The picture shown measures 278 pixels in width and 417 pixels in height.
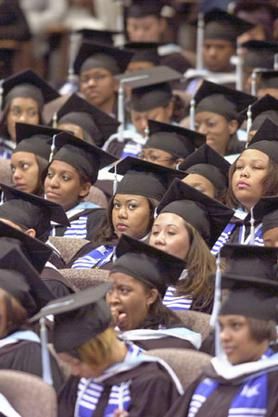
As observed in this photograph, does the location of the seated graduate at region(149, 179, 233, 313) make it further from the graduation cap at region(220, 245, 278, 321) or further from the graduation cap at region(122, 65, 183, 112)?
the graduation cap at region(122, 65, 183, 112)

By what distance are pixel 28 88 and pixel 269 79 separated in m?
1.53

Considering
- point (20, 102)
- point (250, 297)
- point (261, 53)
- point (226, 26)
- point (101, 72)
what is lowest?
point (250, 297)

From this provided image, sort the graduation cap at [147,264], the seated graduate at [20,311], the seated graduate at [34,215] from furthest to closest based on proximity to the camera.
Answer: the seated graduate at [34,215] < the graduation cap at [147,264] < the seated graduate at [20,311]

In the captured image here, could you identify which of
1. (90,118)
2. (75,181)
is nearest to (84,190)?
(75,181)

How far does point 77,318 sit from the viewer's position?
18.7 ft

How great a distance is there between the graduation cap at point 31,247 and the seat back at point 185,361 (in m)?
0.89

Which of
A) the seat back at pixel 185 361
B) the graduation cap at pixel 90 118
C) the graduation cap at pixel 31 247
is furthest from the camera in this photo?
the graduation cap at pixel 90 118

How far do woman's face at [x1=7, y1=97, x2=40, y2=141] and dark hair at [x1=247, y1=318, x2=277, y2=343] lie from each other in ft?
14.6

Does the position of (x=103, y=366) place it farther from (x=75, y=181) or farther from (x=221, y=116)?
(x=221, y=116)

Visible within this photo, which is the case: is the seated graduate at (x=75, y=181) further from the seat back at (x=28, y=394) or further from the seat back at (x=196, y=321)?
the seat back at (x=28, y=394)

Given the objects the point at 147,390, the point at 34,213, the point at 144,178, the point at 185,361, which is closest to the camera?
the point at 147,390

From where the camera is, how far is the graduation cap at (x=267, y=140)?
Result: 7.68m

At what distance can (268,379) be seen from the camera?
550 cm

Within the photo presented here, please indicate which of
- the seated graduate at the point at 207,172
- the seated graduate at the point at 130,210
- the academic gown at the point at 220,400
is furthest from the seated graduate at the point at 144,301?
the seated graduate at the point at 207,172
